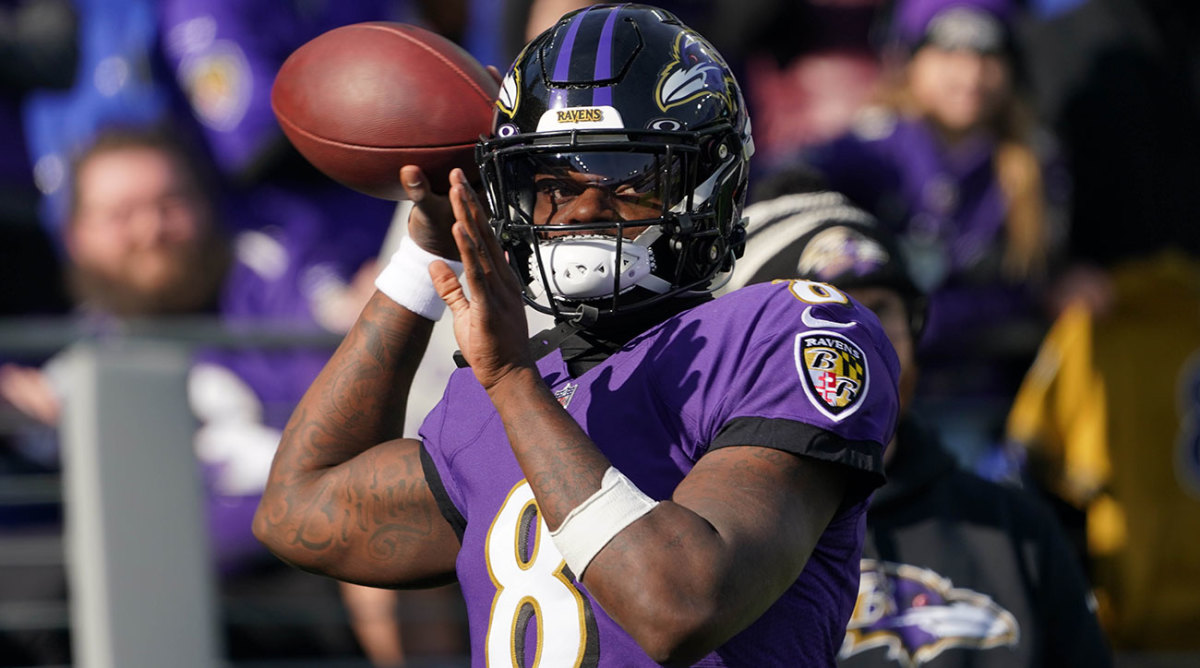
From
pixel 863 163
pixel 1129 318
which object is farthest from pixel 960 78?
pixel 1129 318

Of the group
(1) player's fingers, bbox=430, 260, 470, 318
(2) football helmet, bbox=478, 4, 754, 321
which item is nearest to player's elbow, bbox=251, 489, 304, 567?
(2) football helmet, bbox=478, 4, 754, 321

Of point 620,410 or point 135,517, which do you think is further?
point 135,517

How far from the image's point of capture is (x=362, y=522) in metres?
2.54

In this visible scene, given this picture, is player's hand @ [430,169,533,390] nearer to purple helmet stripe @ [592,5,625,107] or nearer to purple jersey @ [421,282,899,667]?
purple jersey @ [421,282,899,667]

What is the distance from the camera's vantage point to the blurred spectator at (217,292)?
4699 millimetres

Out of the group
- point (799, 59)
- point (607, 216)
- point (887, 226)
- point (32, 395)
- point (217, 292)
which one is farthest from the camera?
point (799, 59)

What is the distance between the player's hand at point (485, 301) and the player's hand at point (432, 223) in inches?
16.7

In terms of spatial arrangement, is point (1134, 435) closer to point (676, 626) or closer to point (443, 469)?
point (443, 469)

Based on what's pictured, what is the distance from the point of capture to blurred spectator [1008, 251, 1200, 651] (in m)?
5.12

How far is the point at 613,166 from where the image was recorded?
7.32 feet

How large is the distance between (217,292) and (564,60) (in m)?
3.00

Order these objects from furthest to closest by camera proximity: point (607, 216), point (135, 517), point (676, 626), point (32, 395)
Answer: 1. point (32, 395)
2. point (135, 517)
3. point (607, 216)
4. point (676, 626)

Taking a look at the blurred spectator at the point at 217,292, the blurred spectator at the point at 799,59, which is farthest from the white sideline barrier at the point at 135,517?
the blurred spectator at the point at 799,59

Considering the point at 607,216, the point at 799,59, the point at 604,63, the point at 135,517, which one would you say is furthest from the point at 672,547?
the point at 799,59
